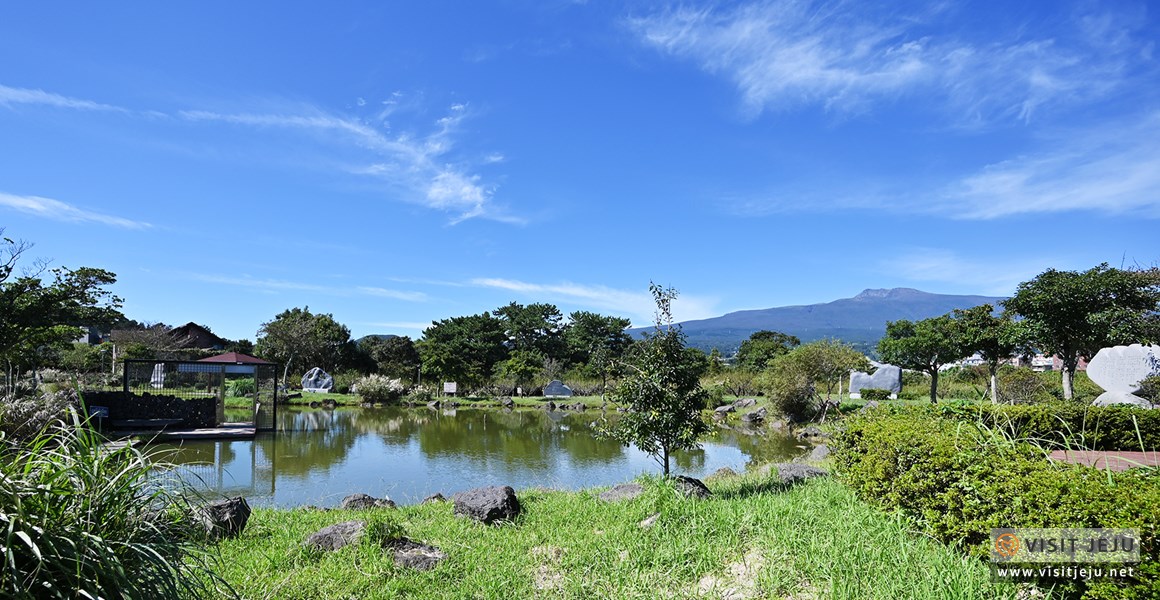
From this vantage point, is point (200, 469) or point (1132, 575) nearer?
point (1132, 575)

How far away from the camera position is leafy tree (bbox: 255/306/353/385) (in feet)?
112

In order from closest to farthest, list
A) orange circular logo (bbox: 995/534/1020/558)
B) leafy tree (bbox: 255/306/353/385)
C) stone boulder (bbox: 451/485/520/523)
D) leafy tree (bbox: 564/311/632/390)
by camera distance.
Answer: orange circular logo (bbox: 995/534/1020/558)
stone boulder (bbox: 451/485/520/523)
leafy tree (bbox: 255/306/353/385)
leafy tree (bbox: 564/311/632/390)

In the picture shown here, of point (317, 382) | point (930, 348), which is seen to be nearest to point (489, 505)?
point (930, 348)

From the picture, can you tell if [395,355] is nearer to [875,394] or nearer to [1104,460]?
[875,394]

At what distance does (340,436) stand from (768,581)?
14.5m

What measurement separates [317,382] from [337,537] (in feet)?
95.8

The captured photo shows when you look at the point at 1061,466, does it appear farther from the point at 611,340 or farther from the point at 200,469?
the point at 611,340

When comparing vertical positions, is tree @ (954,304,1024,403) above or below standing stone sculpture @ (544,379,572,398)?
above

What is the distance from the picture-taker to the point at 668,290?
24.4 ft

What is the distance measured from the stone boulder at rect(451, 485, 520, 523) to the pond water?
2.33 metres

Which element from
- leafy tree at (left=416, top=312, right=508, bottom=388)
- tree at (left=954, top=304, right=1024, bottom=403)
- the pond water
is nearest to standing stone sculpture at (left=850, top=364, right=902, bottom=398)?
tree at (left=954, top=304, right=1024, bottom=403)

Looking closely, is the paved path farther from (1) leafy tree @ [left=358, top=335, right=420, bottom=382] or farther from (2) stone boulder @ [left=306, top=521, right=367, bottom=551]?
(1) leafy tree @ [left=358, top=335, right=420, bottom=382]

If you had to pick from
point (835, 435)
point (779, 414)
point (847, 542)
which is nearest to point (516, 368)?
point (779, 414)

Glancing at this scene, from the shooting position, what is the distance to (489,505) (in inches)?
A: 223
